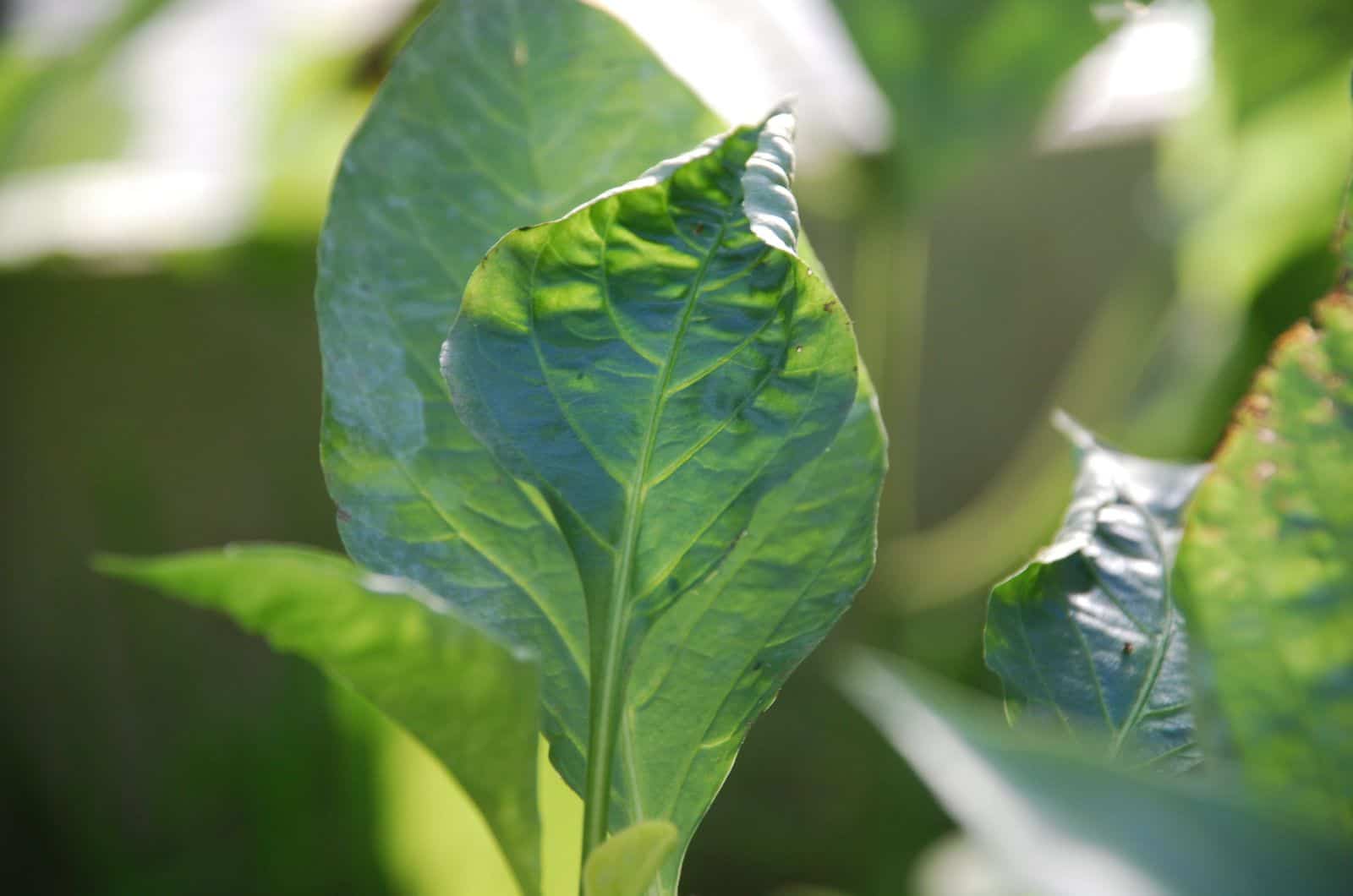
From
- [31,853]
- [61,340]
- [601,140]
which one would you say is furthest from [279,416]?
[601,140]

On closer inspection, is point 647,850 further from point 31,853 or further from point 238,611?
point 31,853

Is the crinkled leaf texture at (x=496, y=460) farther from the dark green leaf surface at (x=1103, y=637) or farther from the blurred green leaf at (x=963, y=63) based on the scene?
the blurred green leaf at (x=963, y=63)

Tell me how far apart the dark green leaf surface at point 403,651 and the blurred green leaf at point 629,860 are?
0.03 feet

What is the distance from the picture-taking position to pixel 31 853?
2.42 feet

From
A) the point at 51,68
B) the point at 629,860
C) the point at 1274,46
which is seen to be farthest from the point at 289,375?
the point at 629,860

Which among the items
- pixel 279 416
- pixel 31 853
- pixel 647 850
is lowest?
pixel 31 853

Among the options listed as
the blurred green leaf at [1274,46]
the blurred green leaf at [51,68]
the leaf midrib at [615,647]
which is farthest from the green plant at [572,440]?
the blurred green leaf at [51,68]

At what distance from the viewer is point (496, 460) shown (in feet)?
0.45

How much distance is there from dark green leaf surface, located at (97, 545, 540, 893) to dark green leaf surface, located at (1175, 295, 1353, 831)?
0.06 meters

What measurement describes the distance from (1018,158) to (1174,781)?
0.78 metres

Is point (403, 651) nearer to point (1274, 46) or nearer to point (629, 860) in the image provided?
point (629, 860)

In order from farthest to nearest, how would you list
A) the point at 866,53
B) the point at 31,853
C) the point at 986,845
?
the point at 31,853, the point at 866,53, the point at 986,845

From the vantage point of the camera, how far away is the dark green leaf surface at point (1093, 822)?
70mm

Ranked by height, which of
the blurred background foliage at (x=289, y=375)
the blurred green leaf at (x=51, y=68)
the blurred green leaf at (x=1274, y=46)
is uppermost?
the blurred green leaf at (x=51, y=68)
